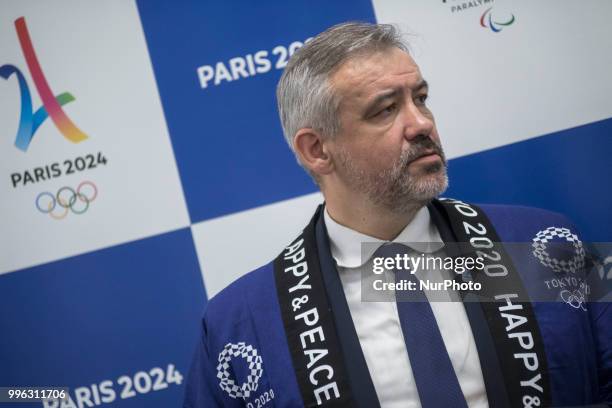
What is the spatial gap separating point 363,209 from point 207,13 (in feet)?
2.99

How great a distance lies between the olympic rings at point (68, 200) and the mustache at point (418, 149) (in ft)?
3.57

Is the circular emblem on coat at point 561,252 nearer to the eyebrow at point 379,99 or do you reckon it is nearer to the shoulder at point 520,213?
the shoulder at point 520,213

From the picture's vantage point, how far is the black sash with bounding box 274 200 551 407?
1.53m

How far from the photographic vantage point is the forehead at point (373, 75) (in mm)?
1666

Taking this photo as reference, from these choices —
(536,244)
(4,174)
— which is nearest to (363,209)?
(536,244)

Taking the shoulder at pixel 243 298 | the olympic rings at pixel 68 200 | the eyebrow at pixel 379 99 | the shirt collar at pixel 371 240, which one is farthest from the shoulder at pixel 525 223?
the olympic rings at pixel 68 200

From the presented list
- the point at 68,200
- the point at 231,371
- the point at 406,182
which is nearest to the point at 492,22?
the point at 406,182

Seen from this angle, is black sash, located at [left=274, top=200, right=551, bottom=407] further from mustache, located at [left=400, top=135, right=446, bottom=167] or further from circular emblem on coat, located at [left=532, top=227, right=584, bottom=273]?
mustache, located at [left=400, top=135, right=446, bottom=167]

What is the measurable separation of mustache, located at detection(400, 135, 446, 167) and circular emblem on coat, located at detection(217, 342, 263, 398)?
603 millimetres

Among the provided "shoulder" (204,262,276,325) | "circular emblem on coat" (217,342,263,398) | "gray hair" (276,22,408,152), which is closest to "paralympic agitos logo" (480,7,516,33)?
"gray hair" (276,22,408,152)

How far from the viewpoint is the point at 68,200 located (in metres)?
2.23

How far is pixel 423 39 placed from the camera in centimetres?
218

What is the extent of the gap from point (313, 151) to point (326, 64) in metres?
0.24

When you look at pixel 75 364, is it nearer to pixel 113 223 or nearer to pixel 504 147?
pixel 113 223
